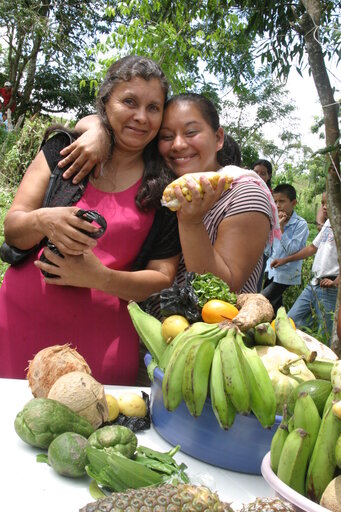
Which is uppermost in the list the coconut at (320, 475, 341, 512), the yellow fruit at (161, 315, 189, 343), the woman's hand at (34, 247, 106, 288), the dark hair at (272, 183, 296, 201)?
the dark hair at (272, 183, 296, 201)

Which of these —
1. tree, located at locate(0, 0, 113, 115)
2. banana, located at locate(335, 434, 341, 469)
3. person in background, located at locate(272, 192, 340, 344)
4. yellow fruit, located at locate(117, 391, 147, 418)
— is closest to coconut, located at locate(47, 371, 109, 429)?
yellow fruit, located at locate(117, 391, 147, 418)

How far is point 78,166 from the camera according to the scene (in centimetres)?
215

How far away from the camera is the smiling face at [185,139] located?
2.31 metres

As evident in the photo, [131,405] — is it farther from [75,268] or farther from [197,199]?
[197,199]

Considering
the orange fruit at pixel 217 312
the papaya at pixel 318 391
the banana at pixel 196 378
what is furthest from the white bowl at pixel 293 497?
→ the orange fruit at pixel 217 312

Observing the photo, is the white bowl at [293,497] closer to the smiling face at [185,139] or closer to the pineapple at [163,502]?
the pineapple at [163,502]

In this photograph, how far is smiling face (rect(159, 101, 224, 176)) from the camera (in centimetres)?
231

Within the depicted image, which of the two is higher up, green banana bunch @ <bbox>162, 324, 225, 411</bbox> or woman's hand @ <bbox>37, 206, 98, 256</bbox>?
woman's hand @ <bbox>37, 206, 98, 256</bbox>

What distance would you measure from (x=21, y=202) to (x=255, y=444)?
1.45m

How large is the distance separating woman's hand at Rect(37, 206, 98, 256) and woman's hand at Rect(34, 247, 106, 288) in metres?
0.04

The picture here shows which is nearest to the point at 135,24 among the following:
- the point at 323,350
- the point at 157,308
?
the point at 157,308

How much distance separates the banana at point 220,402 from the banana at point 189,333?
14 centimetres

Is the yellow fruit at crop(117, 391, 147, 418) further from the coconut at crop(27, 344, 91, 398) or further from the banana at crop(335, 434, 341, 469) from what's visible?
the banana at crop(335, 434, 341, 469)

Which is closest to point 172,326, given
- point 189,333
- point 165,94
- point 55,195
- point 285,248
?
point 189,333
